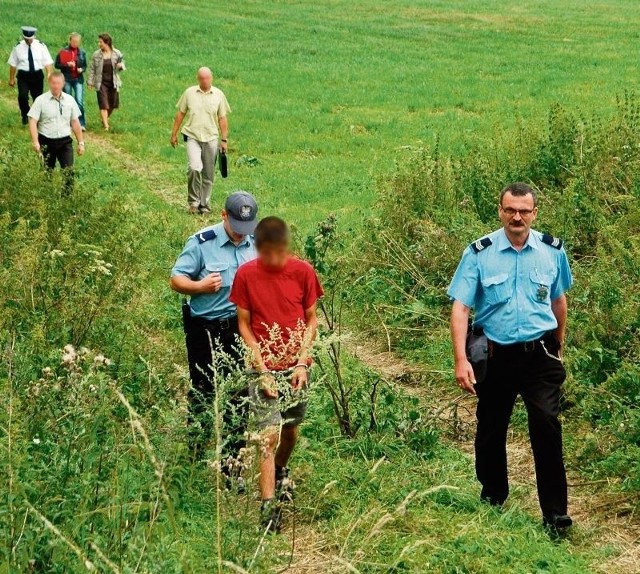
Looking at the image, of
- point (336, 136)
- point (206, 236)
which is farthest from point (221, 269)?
point (336, 136)

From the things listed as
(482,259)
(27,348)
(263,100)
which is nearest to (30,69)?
(263,100)

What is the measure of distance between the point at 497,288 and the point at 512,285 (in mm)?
88

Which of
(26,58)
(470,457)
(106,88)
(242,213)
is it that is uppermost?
(242,213)

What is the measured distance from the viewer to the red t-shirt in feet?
21.6

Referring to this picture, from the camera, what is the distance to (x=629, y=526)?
22.9 feet

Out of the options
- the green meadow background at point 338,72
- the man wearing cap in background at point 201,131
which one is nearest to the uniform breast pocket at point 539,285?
the green meadow background at point 338,72

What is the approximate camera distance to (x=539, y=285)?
6684 mm

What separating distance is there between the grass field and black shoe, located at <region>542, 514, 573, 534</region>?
0.08m

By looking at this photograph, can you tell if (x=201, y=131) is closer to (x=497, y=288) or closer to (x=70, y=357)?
(x=497, y=288)

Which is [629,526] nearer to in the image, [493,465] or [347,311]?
[493,465]

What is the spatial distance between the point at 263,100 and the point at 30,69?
6126mm

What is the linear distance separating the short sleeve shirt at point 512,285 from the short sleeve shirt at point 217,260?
137cm

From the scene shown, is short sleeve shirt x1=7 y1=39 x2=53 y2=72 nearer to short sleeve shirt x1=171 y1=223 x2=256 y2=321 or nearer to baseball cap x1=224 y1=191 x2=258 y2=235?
short sleeve shirt x1=171 y1=223 x2=256 y2=321

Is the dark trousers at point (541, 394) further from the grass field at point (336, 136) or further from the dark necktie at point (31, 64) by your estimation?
the dark necktie at point (31, 64)
